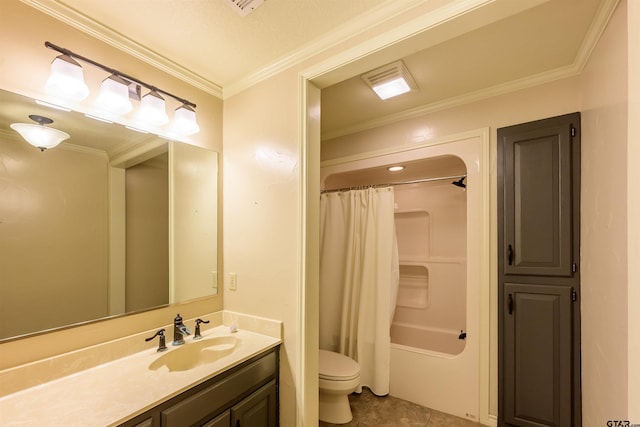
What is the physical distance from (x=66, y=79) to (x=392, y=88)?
1839 mm

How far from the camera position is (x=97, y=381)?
1157 millimetres

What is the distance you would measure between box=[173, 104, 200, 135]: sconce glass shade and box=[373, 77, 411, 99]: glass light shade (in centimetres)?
127

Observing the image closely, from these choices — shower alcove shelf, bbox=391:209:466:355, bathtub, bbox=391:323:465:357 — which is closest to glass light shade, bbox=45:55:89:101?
shower alcove shelf, bbox=391:209:466:355

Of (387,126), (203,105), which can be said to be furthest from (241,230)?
(387,126)

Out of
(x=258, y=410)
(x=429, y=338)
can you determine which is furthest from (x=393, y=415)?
(x=429, y=338)

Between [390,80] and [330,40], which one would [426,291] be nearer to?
[390,80]

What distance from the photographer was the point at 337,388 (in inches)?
75.0

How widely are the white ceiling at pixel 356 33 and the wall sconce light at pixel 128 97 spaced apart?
197mm

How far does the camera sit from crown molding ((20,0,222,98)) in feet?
3.92

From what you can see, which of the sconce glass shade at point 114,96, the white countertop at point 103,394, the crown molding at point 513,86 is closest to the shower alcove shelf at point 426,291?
the crown molding at point 513,86

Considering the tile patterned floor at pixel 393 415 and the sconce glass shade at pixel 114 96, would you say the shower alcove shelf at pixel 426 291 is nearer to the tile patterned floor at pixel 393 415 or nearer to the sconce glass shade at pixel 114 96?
the tile patterned floor at pixel 393 415

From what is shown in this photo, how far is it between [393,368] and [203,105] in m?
2.62

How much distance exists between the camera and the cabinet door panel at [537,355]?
5.48 feet

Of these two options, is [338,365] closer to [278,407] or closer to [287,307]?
[278,407]
